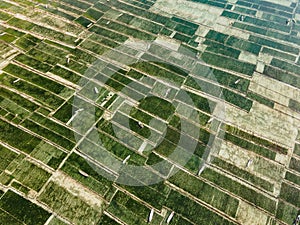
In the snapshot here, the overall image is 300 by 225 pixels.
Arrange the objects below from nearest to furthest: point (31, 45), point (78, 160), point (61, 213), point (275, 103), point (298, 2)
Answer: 1. point (61, 213)
2. point (78, 160)
3. point (275, 103)
4. point (31, 45)
5. point (298, 2)

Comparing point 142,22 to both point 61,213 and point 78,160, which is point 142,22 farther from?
point 61,213

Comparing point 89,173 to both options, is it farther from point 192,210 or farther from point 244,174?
point 244,174

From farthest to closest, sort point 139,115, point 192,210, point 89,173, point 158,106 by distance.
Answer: point 158,106, point 139,115, point 89,173, point 192,210


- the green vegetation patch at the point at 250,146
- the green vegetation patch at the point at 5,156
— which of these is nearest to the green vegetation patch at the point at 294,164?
Result: the green vegetation patch at the point at 250,146

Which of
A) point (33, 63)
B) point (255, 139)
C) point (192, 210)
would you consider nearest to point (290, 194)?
point (255, 139)

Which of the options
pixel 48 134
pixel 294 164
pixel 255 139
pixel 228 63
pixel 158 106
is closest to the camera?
pixel 48 134

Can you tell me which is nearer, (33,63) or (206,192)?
(206,192)

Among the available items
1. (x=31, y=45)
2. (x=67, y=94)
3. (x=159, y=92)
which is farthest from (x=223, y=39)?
(x=31, y=45)

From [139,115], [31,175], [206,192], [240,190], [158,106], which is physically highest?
[158,106]

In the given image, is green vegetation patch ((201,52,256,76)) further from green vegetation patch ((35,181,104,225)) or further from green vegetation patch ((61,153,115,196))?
green vegetation patch ((35,181,104,225))
